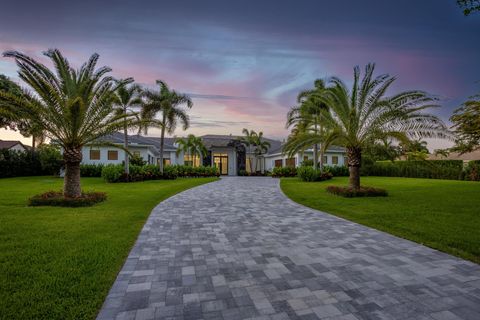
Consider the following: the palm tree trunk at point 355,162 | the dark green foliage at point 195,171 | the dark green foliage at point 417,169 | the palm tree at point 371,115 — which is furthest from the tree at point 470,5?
the dark green foliage at point 195,171

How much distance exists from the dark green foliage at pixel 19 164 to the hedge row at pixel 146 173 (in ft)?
21.7

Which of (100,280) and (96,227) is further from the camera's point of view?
(96,227)

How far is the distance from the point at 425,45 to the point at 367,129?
5012mm

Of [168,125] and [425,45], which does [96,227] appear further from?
[168,125]

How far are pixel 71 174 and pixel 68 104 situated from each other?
109 inches

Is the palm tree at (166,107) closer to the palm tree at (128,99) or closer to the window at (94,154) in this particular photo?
the palm tree at (128,99)

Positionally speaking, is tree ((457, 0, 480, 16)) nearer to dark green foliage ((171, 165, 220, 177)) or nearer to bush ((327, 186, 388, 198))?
bush ((327, 186, 388, 198))

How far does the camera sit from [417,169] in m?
26.0

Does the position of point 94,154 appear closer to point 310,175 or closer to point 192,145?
point 192,145

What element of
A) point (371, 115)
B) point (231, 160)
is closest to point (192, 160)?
point (231, 160)

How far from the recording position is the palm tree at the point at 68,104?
27.8 feet

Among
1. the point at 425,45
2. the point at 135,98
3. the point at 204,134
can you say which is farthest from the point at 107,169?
the point at 204,134

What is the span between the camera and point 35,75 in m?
8.41

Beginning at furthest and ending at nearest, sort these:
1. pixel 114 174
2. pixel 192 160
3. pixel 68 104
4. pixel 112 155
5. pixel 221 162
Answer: pixel 221 162 < pixel 192 160 < pixel 112 155 < pixel 114 174 < pixel 68 104
